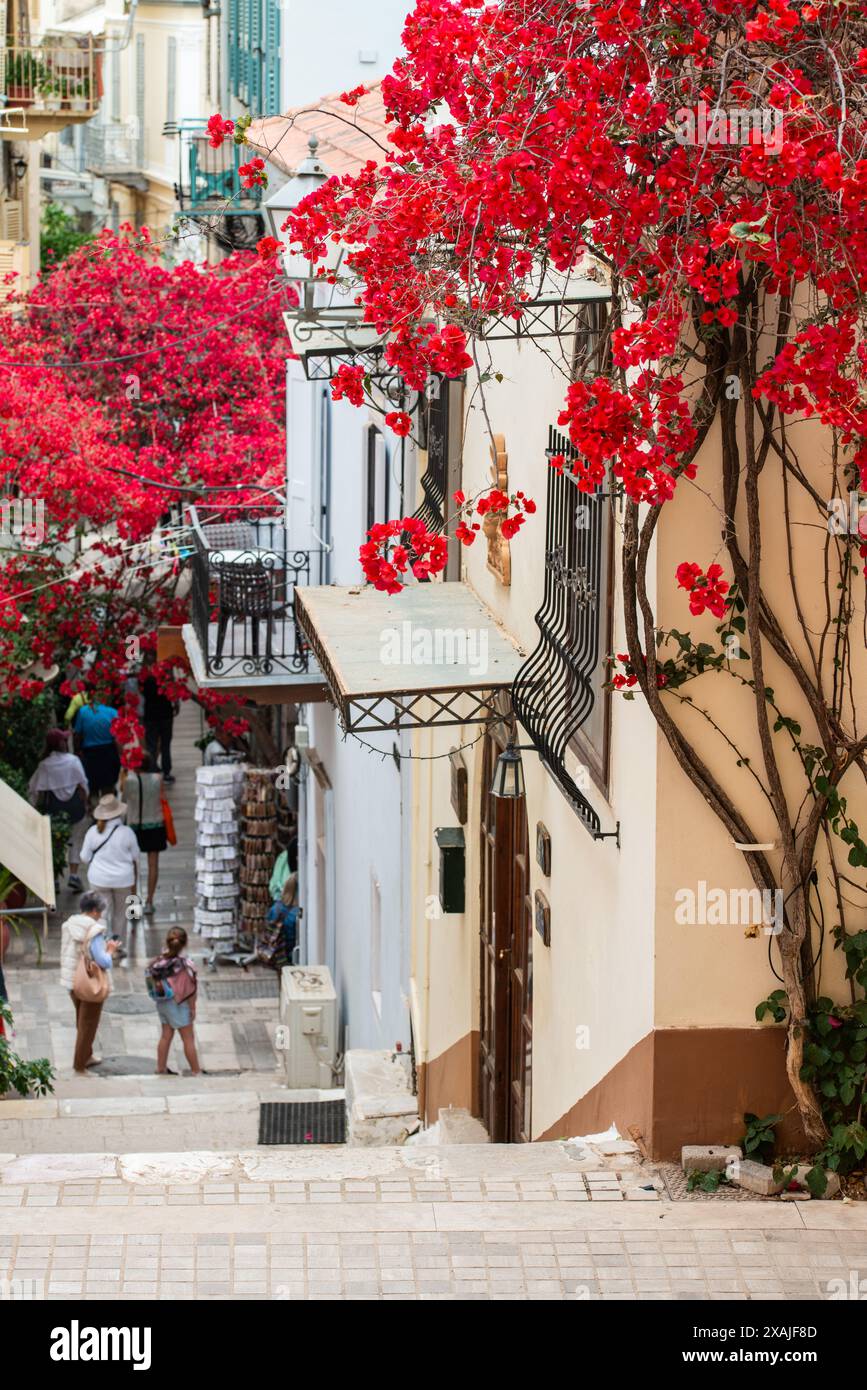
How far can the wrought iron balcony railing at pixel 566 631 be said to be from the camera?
21.3ft

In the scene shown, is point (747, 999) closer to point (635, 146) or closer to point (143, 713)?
point (635, 146)

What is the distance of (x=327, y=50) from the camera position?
1552cm

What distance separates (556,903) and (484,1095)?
8.39 ft

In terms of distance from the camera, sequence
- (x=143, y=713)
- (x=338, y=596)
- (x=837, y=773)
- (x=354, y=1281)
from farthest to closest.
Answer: (x=143, y=713), (x=338, y=596), (x=837, y=773), (x=354, y=1281)

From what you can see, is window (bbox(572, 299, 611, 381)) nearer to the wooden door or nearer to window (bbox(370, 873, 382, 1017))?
the wooden door

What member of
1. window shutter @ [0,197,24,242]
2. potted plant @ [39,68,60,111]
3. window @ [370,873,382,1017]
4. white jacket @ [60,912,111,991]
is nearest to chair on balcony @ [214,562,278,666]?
window @ [370,873,382,1017]

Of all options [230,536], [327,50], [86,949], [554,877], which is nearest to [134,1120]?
[86,949]

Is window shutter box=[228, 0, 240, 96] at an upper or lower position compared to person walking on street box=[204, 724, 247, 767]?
upper

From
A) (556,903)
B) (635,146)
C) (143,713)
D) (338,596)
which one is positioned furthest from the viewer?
(143,713)

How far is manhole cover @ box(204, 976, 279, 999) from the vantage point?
16875mm

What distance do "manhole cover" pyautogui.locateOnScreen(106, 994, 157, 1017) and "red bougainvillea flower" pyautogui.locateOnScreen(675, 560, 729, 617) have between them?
11.2m

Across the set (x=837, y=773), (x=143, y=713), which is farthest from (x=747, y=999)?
(x=143, y=713)

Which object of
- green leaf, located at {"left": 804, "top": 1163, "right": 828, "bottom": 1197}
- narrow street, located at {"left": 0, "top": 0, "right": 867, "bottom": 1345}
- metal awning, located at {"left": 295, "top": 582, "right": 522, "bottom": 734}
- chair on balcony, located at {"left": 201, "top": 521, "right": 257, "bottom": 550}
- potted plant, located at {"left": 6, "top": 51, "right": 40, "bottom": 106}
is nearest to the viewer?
narrow street, located at {"left": 0, "top": 0, "right": 867, "bottom": 1345}

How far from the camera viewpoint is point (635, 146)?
4.88 meters
